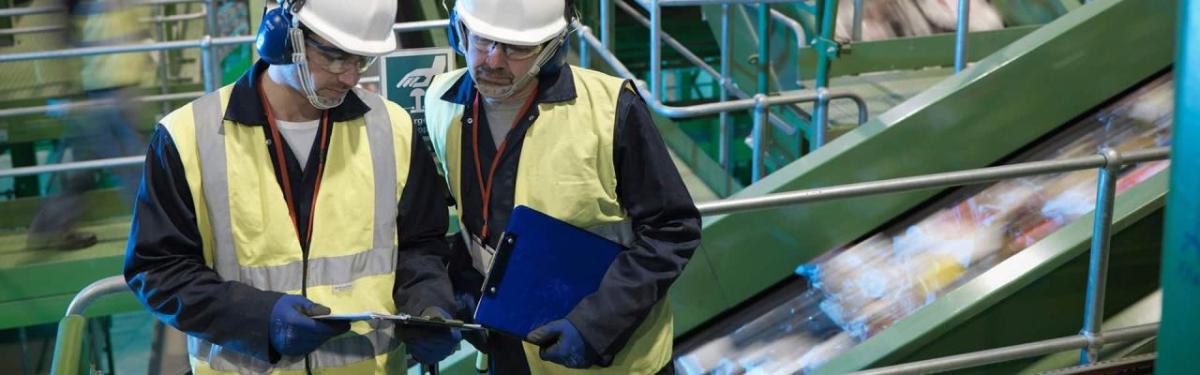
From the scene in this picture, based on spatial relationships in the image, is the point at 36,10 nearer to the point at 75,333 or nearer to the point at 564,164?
the point at 75,333

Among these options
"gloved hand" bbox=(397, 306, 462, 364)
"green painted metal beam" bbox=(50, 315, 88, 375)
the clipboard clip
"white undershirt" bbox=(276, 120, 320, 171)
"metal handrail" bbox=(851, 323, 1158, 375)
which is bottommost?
"metal handrail" bbox=(851, 323, 1158, 375)

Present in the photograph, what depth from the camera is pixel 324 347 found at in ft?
8.60

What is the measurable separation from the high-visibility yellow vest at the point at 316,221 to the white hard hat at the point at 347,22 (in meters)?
0.19

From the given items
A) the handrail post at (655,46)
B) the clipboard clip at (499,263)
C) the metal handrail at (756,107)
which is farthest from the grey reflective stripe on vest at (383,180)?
the handrail post at (655,46)

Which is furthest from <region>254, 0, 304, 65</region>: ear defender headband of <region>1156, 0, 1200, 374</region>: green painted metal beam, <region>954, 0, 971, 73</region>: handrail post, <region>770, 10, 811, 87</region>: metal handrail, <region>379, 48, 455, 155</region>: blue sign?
<region>770, 10, 811, 87</region>: metal handrail

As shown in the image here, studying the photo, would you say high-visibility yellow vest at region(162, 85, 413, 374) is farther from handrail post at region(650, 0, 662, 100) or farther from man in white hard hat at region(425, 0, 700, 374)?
handrail post at region(650, 0, 662, 100)

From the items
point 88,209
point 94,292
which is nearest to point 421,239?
point 94,292

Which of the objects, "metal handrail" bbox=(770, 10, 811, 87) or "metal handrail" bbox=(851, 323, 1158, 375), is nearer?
"metal handrail" bbox=(851, 323, 1158, 375)

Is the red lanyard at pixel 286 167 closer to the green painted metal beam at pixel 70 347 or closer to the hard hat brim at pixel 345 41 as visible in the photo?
the hard hat brim at pixel 345 41

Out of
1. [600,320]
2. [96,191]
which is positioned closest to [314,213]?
[600,320]

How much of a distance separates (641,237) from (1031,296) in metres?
1.75

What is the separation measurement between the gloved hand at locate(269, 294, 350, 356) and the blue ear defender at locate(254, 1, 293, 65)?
473 millimetres

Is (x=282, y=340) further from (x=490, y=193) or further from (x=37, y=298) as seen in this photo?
(x=37, y=298)

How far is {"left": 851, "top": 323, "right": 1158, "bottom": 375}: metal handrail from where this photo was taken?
11.4ft
